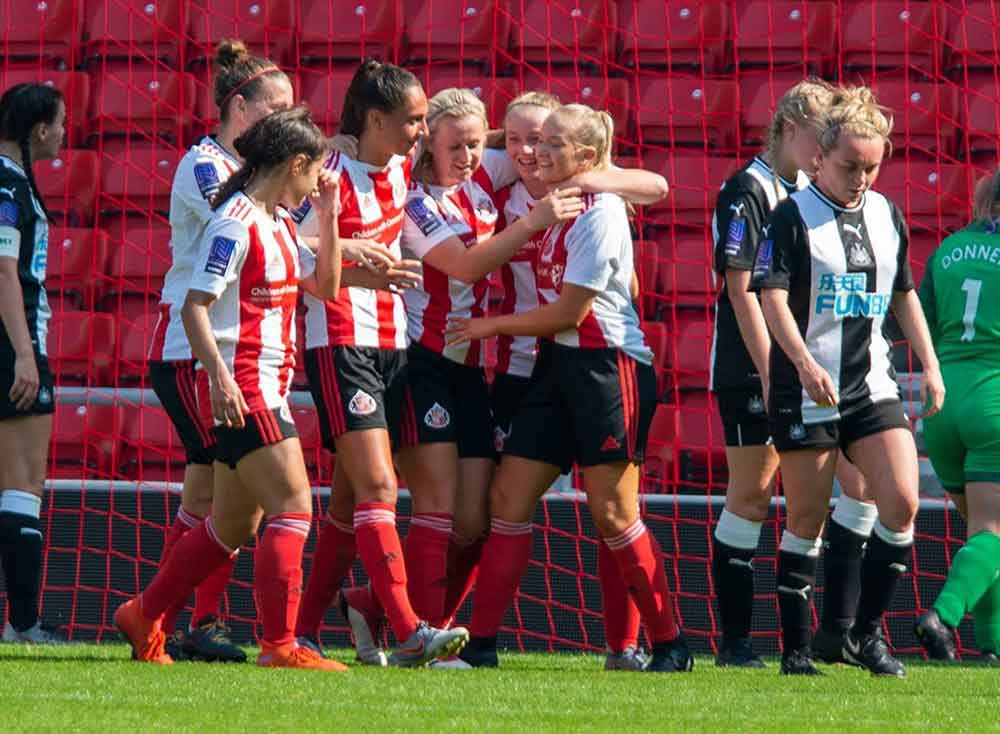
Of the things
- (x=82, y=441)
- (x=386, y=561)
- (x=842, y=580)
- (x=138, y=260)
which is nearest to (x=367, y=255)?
(x=386, y=561)

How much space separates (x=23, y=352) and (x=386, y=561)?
158cm

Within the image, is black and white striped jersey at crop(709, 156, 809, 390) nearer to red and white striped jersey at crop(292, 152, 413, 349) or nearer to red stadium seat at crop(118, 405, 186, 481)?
red and white striped jersey at crop(292, 152, 413, 349)

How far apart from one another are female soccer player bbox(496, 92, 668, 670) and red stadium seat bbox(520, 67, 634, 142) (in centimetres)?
335

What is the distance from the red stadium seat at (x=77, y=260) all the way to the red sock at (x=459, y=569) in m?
3.49

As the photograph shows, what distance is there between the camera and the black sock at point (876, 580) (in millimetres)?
5371

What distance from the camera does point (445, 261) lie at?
537cm

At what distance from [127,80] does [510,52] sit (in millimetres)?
1940

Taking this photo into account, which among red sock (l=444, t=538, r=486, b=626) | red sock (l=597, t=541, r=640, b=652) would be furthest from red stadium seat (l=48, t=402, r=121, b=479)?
red sock (l=597, t=541, r=640, b=652)

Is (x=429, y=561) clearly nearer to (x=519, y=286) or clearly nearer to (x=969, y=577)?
(x=519, y=286)

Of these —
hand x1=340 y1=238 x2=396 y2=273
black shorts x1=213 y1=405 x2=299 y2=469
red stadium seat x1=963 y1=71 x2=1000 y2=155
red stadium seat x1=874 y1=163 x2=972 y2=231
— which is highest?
red stadium seat x1=963 y1=71 x2=1000 y2=155

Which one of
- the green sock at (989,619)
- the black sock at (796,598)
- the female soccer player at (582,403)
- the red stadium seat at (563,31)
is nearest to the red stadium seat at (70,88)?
the red stadium seat at (563,31)

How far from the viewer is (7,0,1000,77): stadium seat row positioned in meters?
9.23

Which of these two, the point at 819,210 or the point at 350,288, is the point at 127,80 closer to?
the point at 350,288

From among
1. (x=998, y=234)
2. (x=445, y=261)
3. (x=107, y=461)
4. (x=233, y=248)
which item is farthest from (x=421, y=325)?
(x=107, y=461)
